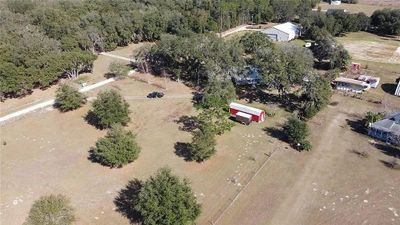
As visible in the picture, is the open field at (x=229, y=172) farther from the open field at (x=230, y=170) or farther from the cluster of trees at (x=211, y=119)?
the cluster of trees at (x=211, y=119)

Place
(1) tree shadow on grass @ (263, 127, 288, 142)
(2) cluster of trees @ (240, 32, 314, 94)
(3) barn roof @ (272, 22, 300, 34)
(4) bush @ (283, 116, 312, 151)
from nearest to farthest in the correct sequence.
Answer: (4) bush @ (283, 116, 312, 151) → (1) tree shadow on grass @ (263, 127, 288, 142) → (2) cluster of trees @ (240, 32, 314, 94) → (3) barn roof @ (272, 22, 300, 34)

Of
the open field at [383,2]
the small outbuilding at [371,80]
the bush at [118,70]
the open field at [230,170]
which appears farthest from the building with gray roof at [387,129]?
the open field at [383,2]

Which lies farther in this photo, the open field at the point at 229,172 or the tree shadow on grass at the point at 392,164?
the tree shadow on grass at the point at 392,164

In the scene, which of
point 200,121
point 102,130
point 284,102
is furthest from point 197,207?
point 284,102

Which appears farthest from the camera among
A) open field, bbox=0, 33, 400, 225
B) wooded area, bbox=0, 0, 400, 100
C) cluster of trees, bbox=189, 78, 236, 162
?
wooded area, bbox=0, 0, 400, 100

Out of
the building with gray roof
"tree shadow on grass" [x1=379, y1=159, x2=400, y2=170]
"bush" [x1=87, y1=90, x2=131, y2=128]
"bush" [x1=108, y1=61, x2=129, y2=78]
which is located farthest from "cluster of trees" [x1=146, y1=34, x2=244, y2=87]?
"tree shadow on grass" [x1=379, y1=159, x2=400, y2=170]

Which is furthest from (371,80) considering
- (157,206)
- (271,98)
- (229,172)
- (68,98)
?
(68,98)

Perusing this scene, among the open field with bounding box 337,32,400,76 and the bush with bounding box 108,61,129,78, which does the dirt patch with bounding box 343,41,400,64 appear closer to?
the open field with bounding box 337,32,400,76
